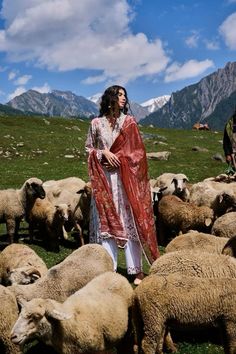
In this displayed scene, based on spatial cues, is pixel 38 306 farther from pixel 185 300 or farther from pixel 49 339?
pixel 185 300

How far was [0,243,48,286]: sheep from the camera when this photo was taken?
26.9 feet

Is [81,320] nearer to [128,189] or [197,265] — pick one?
[197,265]

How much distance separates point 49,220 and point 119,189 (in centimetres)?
452

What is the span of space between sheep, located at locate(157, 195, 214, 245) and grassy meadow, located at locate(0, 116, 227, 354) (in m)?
1.80

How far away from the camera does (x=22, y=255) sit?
944 centimetres

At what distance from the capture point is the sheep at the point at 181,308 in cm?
596

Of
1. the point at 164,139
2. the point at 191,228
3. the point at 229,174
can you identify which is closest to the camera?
the point at 191,228

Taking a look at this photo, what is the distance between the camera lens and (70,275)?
788 centimetres

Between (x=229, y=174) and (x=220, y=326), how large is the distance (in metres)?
10.1

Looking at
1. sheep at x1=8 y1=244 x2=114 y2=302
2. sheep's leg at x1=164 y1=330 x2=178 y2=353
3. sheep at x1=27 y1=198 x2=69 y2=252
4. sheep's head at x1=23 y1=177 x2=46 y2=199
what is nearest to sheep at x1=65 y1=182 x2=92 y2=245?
sheep at x1=27 y1=198 x2=69 y2=252

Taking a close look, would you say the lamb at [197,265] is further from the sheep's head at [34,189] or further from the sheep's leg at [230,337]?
the sheep's head at [34,189]

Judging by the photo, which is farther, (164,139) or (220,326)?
(164,139)

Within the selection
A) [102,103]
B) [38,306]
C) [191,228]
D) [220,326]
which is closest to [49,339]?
[38,306]

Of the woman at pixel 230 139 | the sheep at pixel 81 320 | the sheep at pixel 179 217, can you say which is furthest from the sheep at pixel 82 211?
the sheep at pixel 81 320
